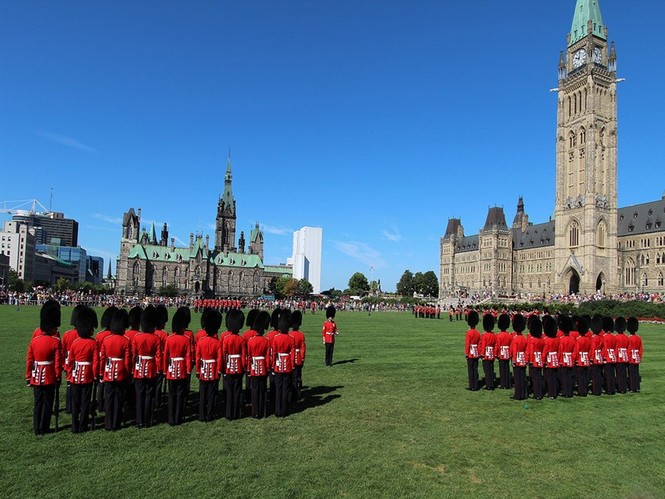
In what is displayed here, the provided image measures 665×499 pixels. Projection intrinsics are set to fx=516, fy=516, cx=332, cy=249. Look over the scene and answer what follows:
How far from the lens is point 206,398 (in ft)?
34.6

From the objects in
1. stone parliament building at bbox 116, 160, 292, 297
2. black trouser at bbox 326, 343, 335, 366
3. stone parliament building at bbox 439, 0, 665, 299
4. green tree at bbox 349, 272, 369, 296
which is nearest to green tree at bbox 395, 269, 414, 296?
green tree at bbox 349, 272, 369, 296

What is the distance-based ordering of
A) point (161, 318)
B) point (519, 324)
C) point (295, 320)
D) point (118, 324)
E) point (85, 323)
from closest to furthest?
1. point (85, 323)
2. point (118, 324)
3. point (161, 318)
4. point (519, 324)
5. point (295, 320)

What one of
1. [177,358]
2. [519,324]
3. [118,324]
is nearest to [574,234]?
[519,324]

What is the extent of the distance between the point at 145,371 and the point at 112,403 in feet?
2.66

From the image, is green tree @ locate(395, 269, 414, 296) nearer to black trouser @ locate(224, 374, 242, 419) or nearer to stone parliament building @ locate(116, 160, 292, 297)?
stone parliament building @ locate(116, 160, 292, 297)

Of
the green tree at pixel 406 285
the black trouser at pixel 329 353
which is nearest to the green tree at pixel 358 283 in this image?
the green tree at pixel 406 285

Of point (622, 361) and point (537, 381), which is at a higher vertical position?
point (622, 361)

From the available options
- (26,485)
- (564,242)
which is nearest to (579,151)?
(564,242)

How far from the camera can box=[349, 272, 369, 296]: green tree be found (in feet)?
570

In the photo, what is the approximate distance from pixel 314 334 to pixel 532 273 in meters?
98.2

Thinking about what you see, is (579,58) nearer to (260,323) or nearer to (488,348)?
(488,348)

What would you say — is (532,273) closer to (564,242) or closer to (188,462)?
(564,242)

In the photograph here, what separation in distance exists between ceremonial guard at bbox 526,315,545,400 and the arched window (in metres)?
86.2

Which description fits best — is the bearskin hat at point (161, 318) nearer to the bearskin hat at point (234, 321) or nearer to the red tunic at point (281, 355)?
the bearskin hat at point (234, 321)
